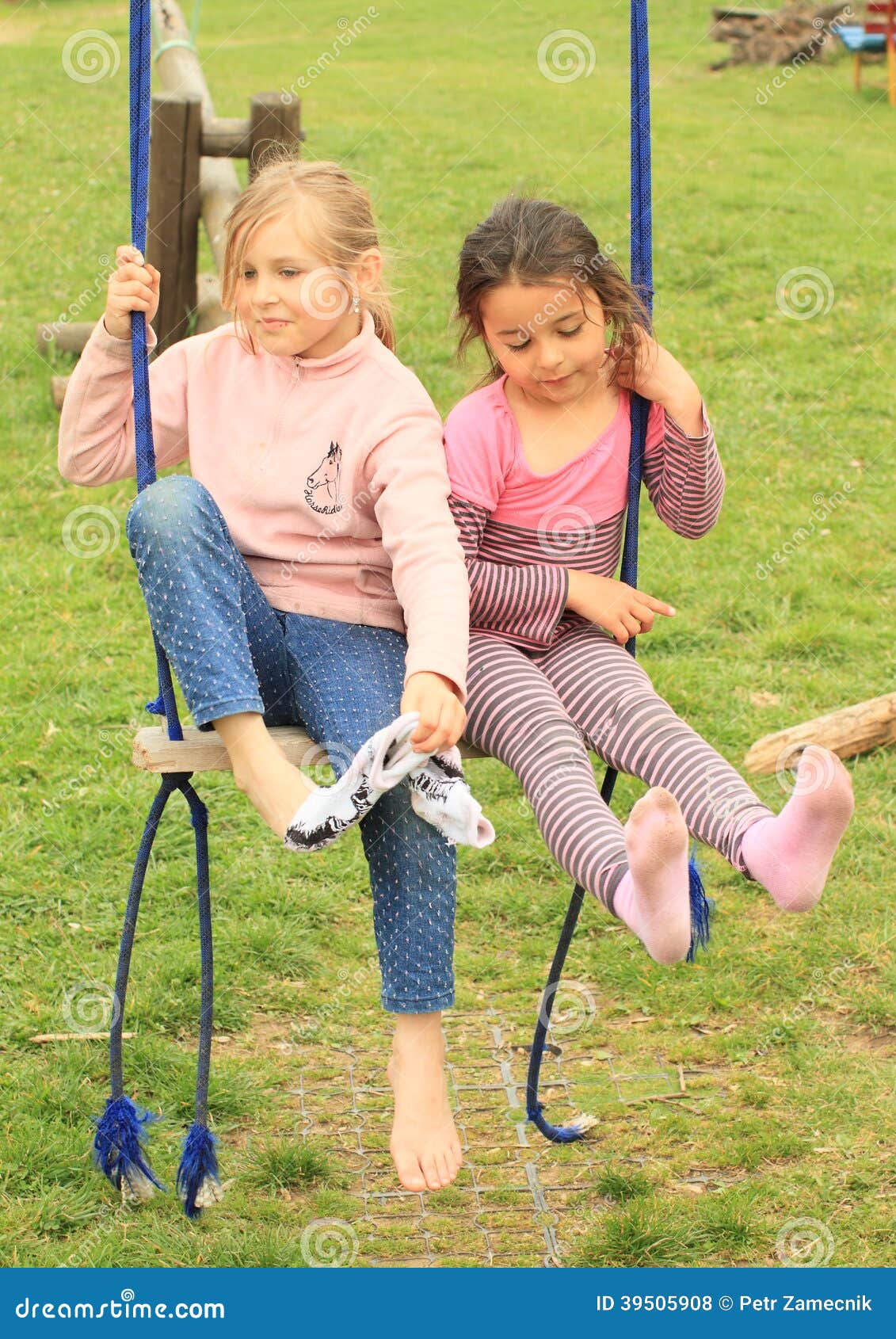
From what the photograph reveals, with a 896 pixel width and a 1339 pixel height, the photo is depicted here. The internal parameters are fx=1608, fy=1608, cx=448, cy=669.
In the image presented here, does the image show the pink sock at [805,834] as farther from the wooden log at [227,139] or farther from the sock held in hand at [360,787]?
the wooden log at [227,139]

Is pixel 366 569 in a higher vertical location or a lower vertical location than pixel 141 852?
higher

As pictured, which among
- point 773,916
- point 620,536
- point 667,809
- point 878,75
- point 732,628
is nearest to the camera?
point 667,809

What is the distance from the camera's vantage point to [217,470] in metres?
2.44

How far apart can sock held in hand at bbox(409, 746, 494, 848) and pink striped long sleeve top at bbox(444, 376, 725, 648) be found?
0.45 m

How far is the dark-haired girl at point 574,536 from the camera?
7.17ft

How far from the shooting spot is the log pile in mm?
13016

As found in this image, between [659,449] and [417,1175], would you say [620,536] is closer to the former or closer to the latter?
[659,449]

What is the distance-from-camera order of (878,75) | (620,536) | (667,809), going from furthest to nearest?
(878,75) → (620,536) → (667,809)

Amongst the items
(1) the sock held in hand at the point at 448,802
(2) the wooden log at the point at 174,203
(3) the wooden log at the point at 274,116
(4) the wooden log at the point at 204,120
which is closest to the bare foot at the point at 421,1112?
(1) the sock held in hand at the point at 448,802

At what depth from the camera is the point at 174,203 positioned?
526 centimetres

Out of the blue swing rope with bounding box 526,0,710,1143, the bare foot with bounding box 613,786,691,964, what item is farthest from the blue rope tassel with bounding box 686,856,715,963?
the bare foot with bounding box 613,786,691,964

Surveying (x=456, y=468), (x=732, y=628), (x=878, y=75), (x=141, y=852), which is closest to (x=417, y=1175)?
(x=141, y=852)

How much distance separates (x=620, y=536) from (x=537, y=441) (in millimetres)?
222

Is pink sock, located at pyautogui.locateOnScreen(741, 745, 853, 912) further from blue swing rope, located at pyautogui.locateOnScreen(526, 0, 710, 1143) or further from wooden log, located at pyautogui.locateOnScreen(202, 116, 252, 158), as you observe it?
wooden log, located at pyautogui.locateOnScreen(202, 116, 252, 158)
